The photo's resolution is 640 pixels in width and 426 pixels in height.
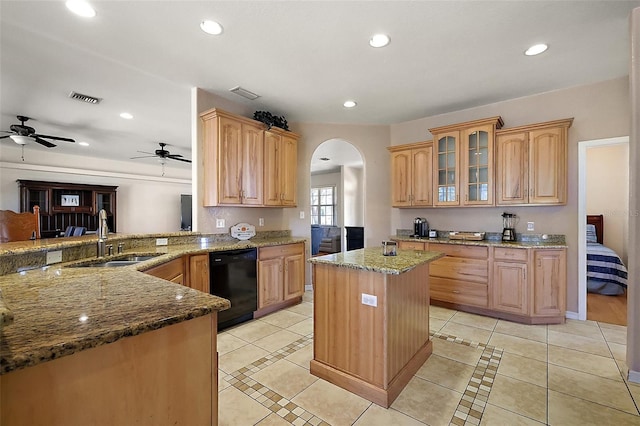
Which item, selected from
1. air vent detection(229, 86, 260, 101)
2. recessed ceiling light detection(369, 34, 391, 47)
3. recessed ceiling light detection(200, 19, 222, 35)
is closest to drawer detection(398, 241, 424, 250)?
recessed ceiling light detection(369, 34, 391, 47)

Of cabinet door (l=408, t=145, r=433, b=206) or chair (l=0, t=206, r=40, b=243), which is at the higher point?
cabinet door (l=408, t=145, r=433, b=206)

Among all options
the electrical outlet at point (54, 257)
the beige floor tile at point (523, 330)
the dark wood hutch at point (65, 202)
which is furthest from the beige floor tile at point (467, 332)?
the dark wood hutch at point (65, 202)

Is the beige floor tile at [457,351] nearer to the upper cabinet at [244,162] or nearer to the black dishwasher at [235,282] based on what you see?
the black dishwasher at [235,282]

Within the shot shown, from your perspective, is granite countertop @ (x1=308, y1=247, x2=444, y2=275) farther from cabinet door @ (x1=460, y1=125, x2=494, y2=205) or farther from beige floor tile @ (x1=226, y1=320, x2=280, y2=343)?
cabinet door @ (x1=460, y1=125, x2=494, y2=205)

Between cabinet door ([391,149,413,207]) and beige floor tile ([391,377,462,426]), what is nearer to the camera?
beige floor tile ([391,377,462,426])

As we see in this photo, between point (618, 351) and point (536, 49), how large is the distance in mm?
2791

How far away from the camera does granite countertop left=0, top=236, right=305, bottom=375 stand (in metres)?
0.72

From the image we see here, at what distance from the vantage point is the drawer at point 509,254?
126 inches

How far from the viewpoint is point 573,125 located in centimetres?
338

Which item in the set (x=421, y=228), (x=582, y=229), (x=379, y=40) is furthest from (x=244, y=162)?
(x=582, y=229)

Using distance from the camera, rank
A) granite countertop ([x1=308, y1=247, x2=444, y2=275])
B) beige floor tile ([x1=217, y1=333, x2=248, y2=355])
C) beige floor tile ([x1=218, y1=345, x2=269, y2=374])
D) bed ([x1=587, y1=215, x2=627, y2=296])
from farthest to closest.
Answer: bed ([x1=587, y1=215, x2=627, y2=296]) → beige floor tile ([x1=217, y1=333, x2=248, y2=355]) → beige floor tile ([x1=218, y1=345, x2=269, y2=374]) → granite countertop ([x1=308, y1=247, x2=444, y2=275])

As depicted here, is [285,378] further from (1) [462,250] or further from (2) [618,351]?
(2) [618,351]

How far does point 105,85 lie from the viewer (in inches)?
130

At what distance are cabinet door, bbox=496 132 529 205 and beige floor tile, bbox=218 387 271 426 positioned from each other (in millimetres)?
3427
